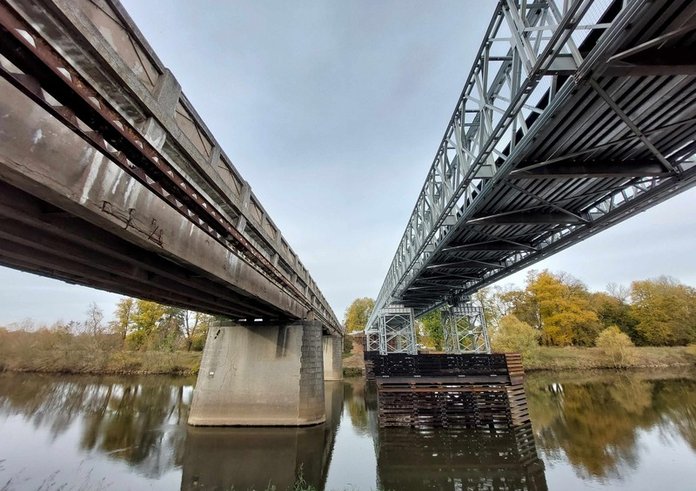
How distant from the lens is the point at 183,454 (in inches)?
506

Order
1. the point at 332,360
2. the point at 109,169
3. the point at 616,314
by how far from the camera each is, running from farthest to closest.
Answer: the point at 616,314, the point at 332,360, the point at 109,169

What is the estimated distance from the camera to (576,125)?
6.96 metres

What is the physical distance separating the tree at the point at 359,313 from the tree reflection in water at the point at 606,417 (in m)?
57.5

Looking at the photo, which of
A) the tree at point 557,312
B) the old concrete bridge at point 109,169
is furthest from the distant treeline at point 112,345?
the tree at point 557,312

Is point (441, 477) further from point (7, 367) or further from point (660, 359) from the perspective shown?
point (660, 359)

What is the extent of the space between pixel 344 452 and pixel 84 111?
14.7 metres

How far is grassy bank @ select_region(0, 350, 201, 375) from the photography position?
3653cm

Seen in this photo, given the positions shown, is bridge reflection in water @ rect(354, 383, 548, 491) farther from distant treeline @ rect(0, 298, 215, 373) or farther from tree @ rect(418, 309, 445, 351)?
tree @ rect(418, 309, 445, 351)

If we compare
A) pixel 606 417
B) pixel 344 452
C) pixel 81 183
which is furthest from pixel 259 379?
pixel 606 417

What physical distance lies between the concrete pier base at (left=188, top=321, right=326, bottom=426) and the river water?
767 millimetres

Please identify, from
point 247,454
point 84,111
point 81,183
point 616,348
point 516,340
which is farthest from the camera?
point 616,348

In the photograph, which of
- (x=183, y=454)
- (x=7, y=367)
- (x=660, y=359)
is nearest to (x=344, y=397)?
(x=183, y=454)

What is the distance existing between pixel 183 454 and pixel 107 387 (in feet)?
74.5

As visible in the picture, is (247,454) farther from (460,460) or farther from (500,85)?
(500,85)
